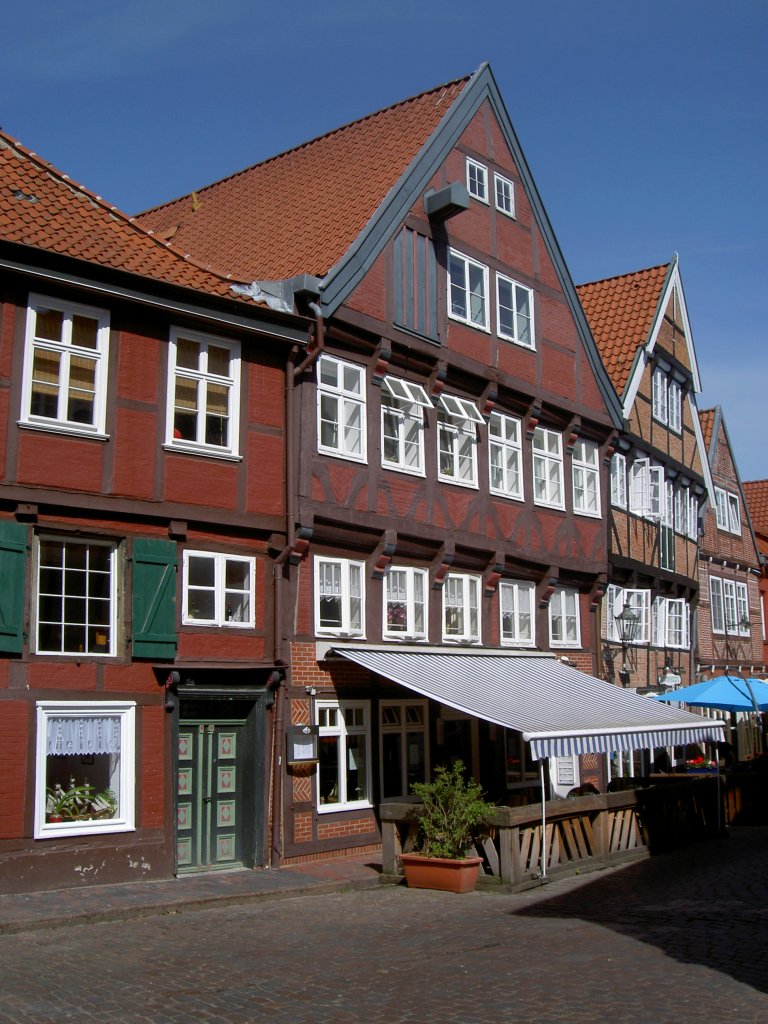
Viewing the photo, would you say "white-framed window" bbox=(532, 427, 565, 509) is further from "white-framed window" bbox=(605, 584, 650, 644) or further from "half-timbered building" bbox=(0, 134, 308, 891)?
"half-timbered building" bbox=(0, 134, 308, 891)

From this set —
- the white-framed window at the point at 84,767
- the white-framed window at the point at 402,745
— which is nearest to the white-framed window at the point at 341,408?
the white-framed window at the point at 402,745

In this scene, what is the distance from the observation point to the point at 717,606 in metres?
35.6

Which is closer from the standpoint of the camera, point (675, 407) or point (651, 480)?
point (651, 480)

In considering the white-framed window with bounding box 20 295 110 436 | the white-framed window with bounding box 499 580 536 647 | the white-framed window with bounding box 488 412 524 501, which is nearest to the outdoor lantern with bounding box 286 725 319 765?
the white-framed window with bounding box 20 295 110 436

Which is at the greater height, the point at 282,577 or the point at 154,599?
the point at 282,577

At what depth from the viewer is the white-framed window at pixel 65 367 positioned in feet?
51.2

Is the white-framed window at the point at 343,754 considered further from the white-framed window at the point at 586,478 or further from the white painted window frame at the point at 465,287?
the white-framed window at the point at 586,478

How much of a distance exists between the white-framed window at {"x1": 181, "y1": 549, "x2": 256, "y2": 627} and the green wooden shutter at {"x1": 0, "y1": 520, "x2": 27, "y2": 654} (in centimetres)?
249

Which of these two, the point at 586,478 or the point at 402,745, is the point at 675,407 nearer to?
the point at 586,478

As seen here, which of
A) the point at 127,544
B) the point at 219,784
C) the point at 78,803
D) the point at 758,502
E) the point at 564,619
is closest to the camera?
the point at 78,803

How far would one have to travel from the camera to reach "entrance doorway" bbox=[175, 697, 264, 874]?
1686 centimetres

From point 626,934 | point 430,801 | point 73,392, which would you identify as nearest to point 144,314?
point 73,392

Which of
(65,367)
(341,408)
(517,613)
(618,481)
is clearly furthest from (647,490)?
(65,367)

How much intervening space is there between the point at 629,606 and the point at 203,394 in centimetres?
1258
